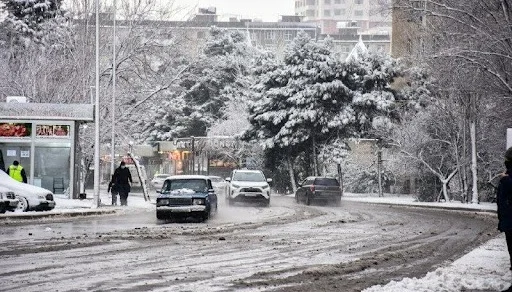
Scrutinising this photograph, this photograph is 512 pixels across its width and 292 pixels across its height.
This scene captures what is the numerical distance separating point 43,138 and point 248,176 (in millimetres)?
10295

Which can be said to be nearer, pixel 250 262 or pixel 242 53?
pixel 250 262

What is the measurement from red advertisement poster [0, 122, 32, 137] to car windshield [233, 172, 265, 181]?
10322mm

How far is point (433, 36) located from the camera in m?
46.1

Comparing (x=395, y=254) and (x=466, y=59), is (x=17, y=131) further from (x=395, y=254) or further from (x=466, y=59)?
(x=395, y=254)

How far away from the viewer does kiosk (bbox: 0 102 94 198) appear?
39.5 m

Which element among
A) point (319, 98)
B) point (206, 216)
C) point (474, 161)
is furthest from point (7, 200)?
point (319, 98)

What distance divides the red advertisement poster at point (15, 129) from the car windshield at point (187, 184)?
11.0 metres

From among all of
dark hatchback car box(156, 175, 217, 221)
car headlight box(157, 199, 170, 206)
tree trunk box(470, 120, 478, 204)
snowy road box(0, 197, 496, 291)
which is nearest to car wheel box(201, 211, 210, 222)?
dark hatchback car box(156, 175, 217, 221)

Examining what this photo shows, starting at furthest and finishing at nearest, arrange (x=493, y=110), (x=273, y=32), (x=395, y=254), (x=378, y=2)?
(x=273, y=32) < (x=493, y=110) < (x=378, y=2) < (x=395, y=254)

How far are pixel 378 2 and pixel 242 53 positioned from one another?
59.2 metres

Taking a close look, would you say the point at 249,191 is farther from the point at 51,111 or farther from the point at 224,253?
the point at 224,253

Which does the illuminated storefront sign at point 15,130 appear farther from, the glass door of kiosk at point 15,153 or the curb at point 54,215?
the curb at point 54,215

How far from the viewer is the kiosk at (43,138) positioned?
39531 millimetres

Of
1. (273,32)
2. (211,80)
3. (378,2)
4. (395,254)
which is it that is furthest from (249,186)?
(273,32)
